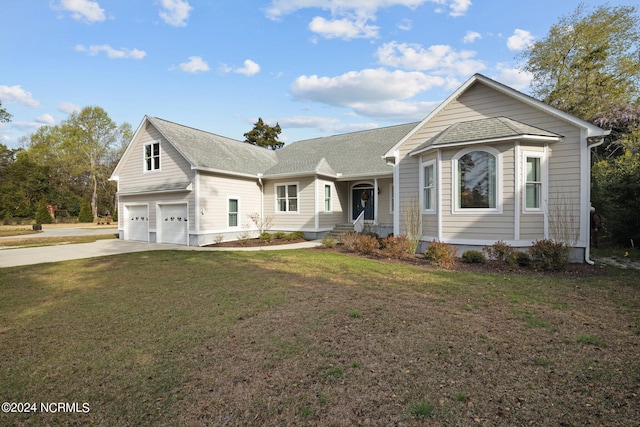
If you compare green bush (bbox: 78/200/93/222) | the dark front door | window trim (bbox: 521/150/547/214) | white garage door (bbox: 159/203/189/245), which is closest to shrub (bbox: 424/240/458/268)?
window trim (bbox: 521/150/547/214)

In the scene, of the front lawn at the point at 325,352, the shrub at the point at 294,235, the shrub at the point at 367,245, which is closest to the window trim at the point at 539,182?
the front lawn at the point at 325,352

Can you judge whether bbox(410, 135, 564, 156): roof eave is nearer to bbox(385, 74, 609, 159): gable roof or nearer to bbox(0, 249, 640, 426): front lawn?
bbox(385, 74, 609, 159): gable roof

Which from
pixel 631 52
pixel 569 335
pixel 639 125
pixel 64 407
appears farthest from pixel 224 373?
pixel 631 52

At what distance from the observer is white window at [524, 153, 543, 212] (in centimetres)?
969

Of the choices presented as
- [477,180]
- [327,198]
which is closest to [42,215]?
[327,198]

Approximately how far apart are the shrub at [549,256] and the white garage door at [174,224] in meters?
14.2

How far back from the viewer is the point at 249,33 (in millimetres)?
14375

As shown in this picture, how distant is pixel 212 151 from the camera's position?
1702 centimetres

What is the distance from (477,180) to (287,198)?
10.0 metres

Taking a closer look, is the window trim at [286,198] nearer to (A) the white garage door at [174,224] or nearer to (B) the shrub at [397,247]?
(A) the white garage door at [174,224]

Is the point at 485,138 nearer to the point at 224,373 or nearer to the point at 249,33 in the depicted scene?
the point at 224,373

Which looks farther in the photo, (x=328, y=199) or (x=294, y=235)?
(x=328, y=199)

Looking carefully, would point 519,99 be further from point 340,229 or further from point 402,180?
point 340,229

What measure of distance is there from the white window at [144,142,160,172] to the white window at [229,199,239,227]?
4.41 meters
